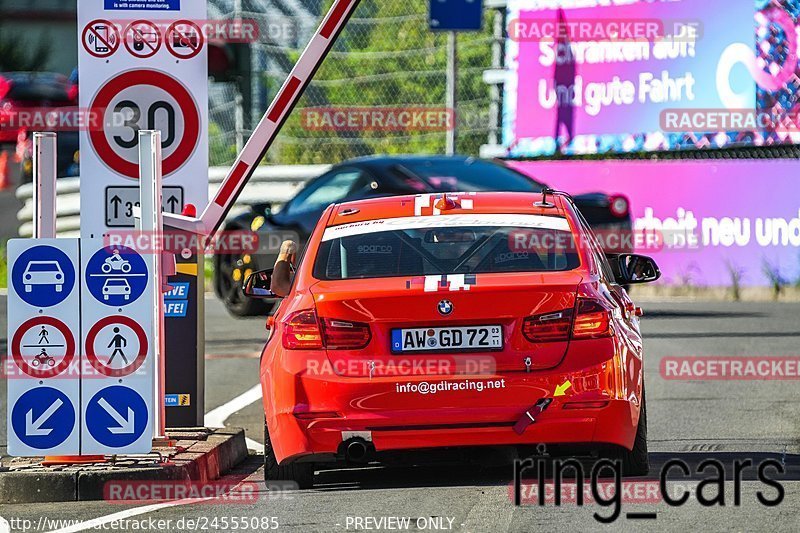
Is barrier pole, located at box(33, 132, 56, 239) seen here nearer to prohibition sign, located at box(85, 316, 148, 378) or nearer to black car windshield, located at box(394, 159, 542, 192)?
prohibition sign, located at box(85, 316, 148, 378)

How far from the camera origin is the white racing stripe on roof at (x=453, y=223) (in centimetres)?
930

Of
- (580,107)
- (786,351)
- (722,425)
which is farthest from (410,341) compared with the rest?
(580,107)

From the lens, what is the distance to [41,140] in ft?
30.9

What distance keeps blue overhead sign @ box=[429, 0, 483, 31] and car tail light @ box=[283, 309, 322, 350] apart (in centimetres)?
1459

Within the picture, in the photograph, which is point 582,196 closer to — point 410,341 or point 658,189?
point 658,189

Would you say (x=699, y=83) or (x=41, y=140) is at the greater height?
(x=699, y=83)

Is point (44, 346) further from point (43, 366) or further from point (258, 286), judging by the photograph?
point (258, 286)

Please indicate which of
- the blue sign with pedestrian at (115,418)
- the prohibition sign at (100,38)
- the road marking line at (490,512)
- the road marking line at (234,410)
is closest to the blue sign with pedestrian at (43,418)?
the blue sign with pedestrian at (115,418)

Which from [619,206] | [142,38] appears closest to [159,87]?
[142,38]

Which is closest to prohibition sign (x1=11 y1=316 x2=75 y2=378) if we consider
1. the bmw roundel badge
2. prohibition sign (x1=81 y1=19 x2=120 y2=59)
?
the bmw roundel badge

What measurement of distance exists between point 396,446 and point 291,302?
955 millimetres

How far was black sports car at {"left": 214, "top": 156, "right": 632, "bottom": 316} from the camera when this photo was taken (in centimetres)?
1748

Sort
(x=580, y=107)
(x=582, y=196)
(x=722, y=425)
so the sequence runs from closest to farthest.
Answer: (x=722, y=425) → (x=582, y=196) → (x=580, y=107)

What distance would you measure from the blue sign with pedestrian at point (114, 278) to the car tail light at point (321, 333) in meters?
0.93
